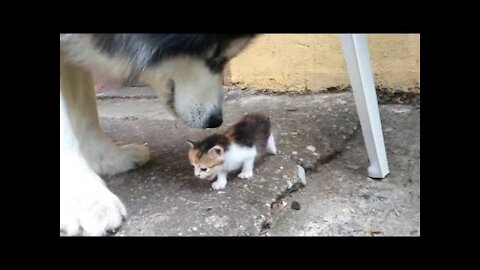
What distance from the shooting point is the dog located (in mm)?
1112

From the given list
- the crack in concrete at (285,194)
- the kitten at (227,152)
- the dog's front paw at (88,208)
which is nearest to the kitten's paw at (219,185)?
the kitten at (227,152)

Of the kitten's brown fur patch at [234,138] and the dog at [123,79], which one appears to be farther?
the kitten's brown fur patch at [234,138]

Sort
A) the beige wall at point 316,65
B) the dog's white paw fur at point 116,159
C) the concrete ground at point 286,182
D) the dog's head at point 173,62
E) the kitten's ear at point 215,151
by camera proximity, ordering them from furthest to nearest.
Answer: the beige wall at point 316,65 < the dog's white paw fur at point 116,159 < the kitten's ear at point 215,151 < the concrete ground at point 286,182 < the dog's head at point 173,62

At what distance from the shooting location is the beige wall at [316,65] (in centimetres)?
197

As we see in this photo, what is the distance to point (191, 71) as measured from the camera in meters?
1.20

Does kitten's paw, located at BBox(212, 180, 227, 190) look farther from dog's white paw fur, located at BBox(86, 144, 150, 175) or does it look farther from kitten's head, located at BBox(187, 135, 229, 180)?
dog's white paw fur, located at BBox(86, 144, 150, 175)

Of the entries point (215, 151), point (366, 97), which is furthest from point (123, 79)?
point (366, 97)

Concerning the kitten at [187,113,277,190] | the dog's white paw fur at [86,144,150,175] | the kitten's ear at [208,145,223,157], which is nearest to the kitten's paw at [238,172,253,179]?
the kitten at [187,113,277,190]

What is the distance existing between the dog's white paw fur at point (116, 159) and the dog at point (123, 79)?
0.36ft

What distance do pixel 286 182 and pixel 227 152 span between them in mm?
166

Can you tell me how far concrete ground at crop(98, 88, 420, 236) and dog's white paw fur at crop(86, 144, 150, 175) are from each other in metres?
0.02

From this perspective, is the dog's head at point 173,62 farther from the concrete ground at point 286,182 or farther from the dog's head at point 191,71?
the concrete ground at point 286,182

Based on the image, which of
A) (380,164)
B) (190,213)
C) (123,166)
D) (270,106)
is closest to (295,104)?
(270,106)
